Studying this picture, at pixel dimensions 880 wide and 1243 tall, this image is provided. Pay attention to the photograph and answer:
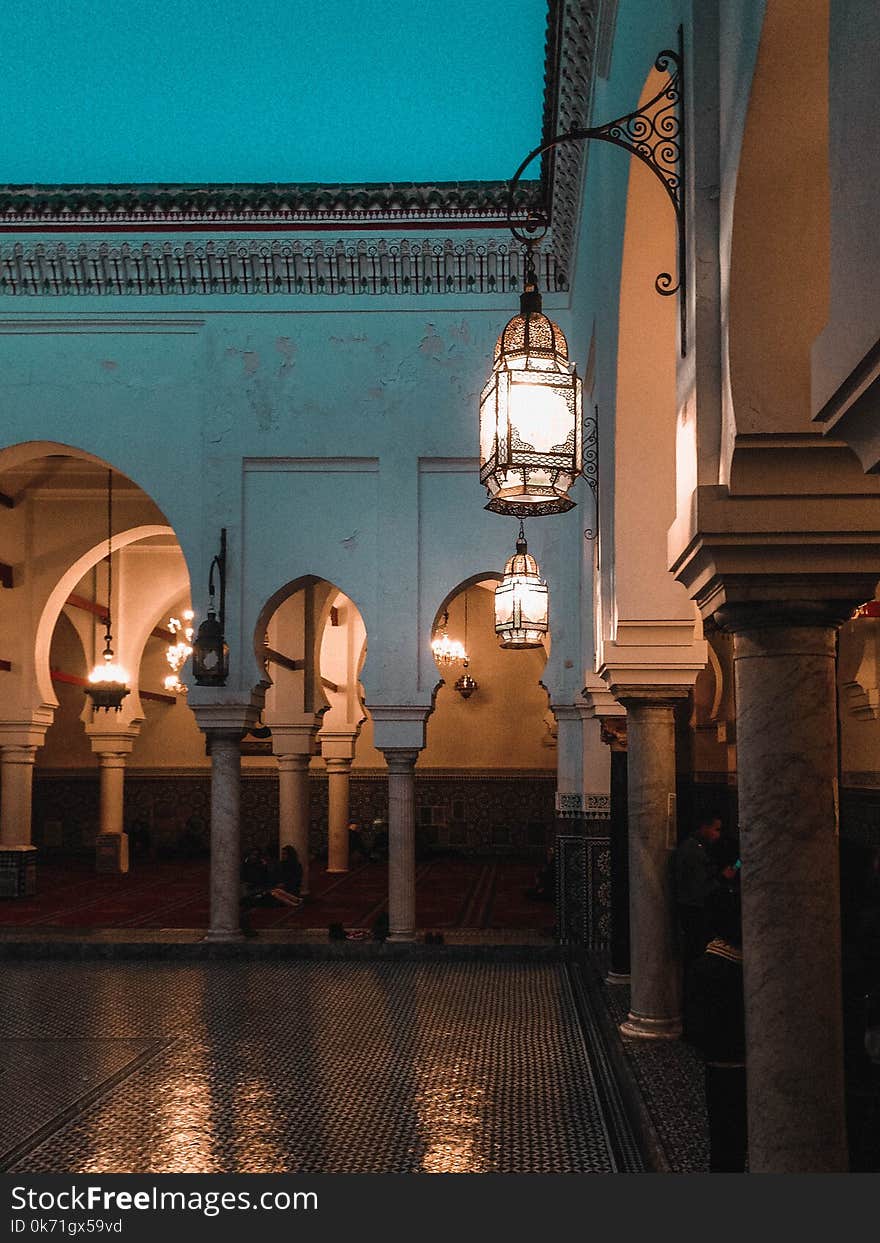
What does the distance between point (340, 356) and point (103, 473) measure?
3562 mm

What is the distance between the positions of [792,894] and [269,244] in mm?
7919

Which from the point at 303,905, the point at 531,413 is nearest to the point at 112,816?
the point at 303,905

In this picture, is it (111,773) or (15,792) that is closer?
(15,792)

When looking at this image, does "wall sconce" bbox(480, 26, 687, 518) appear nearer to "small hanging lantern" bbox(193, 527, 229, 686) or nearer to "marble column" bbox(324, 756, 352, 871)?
"small hanging lantern" bbox(193, 527, 229, 686)

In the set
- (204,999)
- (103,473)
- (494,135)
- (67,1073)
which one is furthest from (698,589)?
(103,473)

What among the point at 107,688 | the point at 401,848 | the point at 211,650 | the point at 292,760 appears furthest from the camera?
the point at 292,760

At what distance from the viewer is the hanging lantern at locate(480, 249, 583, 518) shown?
4004 millimetres

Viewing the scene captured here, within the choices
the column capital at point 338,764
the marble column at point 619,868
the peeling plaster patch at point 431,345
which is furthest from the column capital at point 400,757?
the column capital at point 338,764

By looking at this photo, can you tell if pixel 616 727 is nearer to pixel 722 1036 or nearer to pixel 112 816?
pixel 722 1036

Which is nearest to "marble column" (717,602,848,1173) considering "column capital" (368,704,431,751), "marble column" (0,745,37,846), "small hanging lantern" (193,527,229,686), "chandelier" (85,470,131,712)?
"column capital" (368,704,431,751)

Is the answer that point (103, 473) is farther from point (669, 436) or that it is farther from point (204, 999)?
point (669, 436)

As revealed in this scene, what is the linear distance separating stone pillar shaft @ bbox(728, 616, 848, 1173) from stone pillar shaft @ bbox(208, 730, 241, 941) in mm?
6953

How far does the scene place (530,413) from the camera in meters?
4.00

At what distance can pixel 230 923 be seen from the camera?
30.8ft
